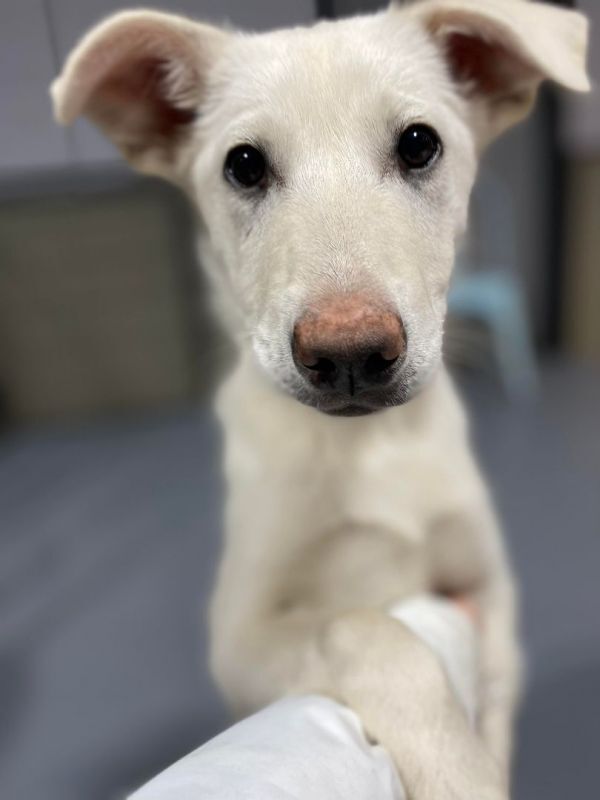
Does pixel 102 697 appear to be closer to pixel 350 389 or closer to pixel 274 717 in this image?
pixel 274 717

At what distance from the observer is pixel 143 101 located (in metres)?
0.99

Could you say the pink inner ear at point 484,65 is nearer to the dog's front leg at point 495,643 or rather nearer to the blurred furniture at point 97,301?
the blurred furniture at point 97,301

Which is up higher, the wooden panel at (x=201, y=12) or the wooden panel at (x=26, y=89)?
the wooden panel at (x=201, y=12)

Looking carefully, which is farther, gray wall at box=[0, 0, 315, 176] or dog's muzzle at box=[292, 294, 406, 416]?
gray wall at box=[0, 0, 315, 176]

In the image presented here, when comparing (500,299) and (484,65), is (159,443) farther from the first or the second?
(484,65)

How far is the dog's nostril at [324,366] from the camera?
0.66 metres

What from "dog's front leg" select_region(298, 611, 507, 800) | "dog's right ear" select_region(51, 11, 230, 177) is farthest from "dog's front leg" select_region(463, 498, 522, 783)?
"dog's right ear" select_region(51, 11, 230, 177)

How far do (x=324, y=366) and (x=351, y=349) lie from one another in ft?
0.12

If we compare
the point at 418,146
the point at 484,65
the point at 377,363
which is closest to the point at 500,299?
the point at 484,65

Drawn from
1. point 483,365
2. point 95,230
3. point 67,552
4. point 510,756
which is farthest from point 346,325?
point 483,365

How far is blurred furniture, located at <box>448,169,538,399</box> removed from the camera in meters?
1.53

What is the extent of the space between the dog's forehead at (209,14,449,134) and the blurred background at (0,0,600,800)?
96mm

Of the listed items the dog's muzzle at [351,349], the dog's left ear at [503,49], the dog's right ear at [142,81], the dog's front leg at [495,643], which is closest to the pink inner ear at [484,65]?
the dog's left ear at [503,49]

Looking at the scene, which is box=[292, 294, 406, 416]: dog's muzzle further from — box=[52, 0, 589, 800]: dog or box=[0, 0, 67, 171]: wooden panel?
box=[0, 0, 67, 171]: wooden panel
